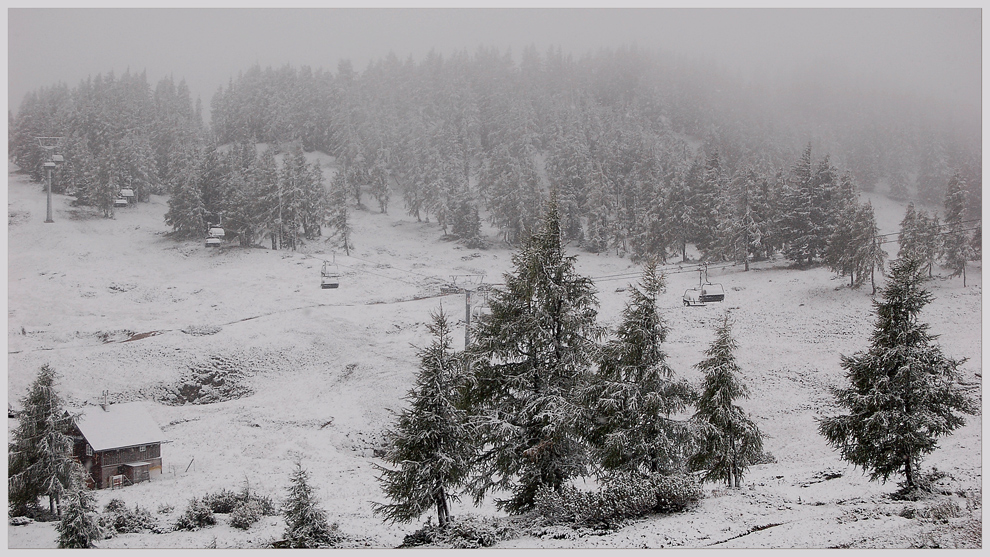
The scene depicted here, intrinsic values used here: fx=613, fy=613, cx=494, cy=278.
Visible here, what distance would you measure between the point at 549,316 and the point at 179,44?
71.0ft

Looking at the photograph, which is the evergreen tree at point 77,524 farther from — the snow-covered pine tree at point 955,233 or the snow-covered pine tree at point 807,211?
the snow-covered pine tree at point 807,211

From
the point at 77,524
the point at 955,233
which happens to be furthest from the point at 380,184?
the point at 77,524

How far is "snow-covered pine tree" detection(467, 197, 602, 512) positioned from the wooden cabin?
609 inches

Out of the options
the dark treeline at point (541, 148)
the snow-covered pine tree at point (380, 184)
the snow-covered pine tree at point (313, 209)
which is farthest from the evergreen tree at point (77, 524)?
the snow-covered pine tree at point (380, 184)

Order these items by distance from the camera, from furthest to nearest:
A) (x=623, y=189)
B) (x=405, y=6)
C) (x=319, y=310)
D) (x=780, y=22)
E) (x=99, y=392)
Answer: (x=623, y=189), (x=319, y=310), (x=99, y=392), (x=780, y=22), (x=405, y=6)

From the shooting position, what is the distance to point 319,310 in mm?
39062

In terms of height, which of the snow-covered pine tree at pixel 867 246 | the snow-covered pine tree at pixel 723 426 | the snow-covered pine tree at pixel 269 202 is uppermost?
the snow-covered pine tree at pixel 269 202

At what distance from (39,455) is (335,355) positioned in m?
17.2

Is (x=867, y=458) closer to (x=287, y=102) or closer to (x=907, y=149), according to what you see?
(x=907, y=149)

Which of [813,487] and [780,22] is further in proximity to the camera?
[780,22]

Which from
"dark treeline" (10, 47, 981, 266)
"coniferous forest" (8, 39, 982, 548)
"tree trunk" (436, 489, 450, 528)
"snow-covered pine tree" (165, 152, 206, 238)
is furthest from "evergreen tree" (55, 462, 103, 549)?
"snow-covered pine tree" (165, 152, 206, 238)

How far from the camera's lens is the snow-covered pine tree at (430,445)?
45.8 feet

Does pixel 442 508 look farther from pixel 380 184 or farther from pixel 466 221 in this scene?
pixel 380 184

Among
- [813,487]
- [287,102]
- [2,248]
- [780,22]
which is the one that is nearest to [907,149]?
[780,22]
